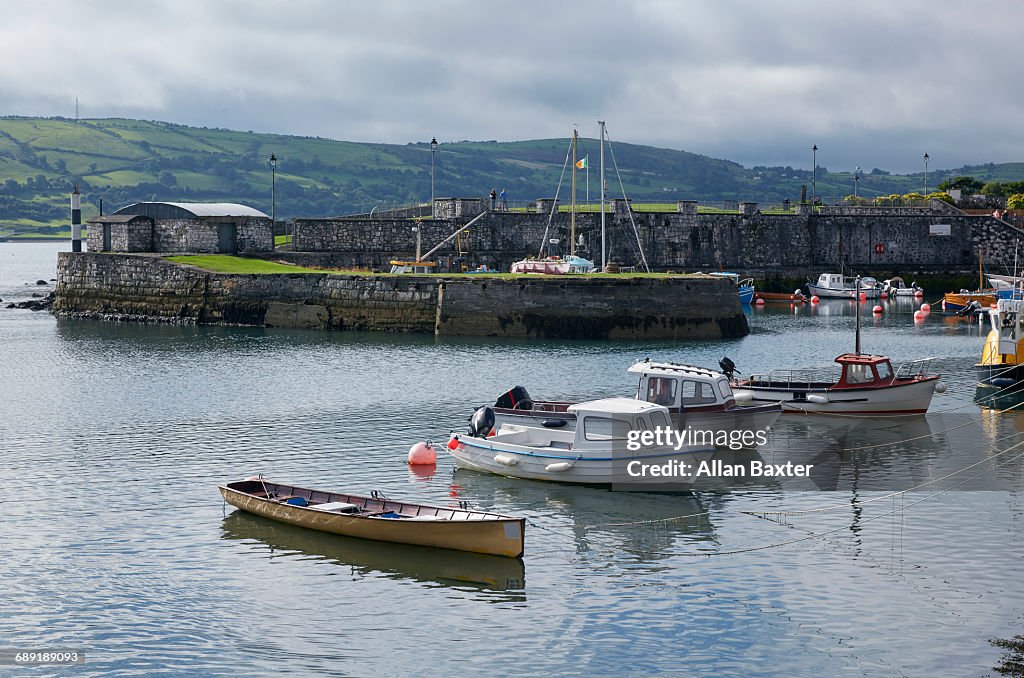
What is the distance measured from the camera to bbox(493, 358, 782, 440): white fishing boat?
2755 centimetres

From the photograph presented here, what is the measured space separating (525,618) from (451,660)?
1.77 metres

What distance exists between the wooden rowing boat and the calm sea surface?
0.29 meters

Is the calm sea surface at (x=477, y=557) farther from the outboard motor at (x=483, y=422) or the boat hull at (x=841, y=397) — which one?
the outboard motor at (x=483, y=422)

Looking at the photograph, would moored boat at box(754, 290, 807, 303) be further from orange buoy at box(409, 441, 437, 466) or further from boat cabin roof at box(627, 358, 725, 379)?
orange buoy at box(409, 441, 437, 466)

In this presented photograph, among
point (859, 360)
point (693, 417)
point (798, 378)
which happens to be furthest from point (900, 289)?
point (693, 417)

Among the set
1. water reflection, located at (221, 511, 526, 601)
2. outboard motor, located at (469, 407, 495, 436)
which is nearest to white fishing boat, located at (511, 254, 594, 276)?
outboard motor, located at (469, 407, 495, 436)

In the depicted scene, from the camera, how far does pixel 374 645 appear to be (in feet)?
55.9

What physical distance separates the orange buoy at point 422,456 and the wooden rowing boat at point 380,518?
455 centimetres

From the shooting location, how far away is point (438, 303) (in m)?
53.3

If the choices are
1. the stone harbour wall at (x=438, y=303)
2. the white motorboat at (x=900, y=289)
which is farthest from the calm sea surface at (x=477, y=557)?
the white motorboat at (x=900, y=289)

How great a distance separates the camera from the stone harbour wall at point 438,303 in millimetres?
51656

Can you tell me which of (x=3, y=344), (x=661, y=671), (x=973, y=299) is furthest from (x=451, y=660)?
(x=973, y=299)

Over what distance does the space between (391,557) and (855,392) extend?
16.6 m

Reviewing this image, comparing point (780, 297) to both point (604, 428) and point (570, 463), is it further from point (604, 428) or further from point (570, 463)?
point (570, 463)
